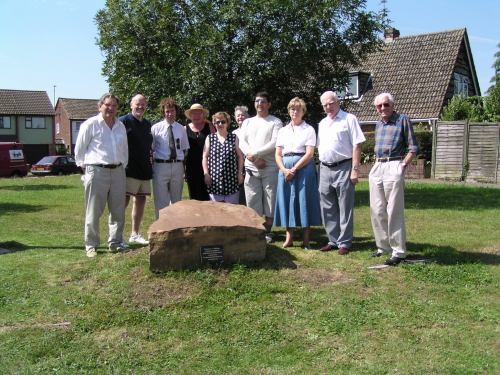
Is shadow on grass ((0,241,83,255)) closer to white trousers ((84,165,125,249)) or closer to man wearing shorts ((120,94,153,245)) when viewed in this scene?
white trousers ((84,165,125,249))

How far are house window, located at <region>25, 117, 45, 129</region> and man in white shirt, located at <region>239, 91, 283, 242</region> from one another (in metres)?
52.1

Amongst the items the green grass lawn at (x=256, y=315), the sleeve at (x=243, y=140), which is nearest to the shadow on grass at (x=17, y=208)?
the green grass lawn at (x=256, y=315)

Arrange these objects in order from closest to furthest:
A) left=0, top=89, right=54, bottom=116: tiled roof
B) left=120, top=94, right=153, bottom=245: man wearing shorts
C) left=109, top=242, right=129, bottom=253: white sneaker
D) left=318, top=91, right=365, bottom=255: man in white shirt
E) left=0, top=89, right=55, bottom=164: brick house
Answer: left=318, top=91, right=365, bottom=255: man in white shirt < left=109, top=242, right=129, bottom=253: white sneaker < left=120, top=94, right=153, bottom=245: man wearing shorts < left=0, top=89, right=55, bottom=164: brick house < left=0, top=89, right=54, bottom=116: tiled roof

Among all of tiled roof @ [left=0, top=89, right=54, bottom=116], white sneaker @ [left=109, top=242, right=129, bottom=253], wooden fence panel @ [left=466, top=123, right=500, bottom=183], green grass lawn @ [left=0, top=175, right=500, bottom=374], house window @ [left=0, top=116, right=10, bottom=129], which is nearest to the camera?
green grass lawn @ [left=0, top=175, right=500, bottom=374]

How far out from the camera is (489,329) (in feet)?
16.0

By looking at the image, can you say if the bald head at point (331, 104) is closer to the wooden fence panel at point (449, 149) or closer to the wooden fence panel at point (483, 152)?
the wooden fence panel at point (483, 152)

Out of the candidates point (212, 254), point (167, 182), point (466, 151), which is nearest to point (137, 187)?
point (167, 182)

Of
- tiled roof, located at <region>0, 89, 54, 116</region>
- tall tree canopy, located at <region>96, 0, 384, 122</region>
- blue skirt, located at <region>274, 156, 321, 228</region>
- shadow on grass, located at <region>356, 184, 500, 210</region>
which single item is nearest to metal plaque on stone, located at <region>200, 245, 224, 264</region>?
blue skirt, located at <region>274, 156, 321, 228</region>

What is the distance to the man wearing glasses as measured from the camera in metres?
6.34

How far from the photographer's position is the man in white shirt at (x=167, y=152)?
24.4ft

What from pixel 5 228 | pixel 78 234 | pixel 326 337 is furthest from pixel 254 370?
pixel 5 228

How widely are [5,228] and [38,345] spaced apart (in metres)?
6.34

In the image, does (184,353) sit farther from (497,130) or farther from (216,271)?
(497,130)

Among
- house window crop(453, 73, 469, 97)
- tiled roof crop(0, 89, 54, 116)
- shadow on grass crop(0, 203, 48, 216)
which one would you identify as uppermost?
tiled roof crop(0, 89, 54, 116)
